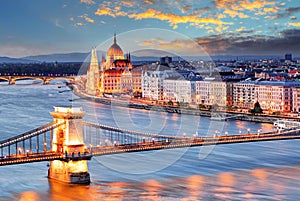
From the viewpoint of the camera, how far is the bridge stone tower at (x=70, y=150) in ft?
27.9

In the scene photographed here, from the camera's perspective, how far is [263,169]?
392 inches

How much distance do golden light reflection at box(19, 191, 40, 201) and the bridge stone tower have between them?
0.62 meters

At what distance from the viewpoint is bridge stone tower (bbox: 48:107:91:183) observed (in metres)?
8.51

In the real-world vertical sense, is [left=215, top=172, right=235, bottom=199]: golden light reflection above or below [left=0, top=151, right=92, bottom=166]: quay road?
below

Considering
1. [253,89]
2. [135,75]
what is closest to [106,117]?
[253,89]

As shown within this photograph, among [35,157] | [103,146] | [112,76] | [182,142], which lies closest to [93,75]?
[112,76]

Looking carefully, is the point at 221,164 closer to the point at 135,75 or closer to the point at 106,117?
the point at 106,117

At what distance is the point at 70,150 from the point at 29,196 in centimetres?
93

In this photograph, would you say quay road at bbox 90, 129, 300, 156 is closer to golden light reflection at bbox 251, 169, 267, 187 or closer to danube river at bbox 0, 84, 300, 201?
danube river at bbox 0, 84, 300, 201

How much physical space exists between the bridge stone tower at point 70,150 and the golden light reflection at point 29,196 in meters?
0.62

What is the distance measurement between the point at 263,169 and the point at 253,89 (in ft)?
38.8

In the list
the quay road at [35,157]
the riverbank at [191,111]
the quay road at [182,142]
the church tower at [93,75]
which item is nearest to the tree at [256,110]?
the riverbank at [191,111]

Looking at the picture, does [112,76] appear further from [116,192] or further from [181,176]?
[116,192]

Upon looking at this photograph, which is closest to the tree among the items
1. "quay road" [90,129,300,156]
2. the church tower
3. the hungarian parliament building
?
"quay road" [90,129,300,156]
